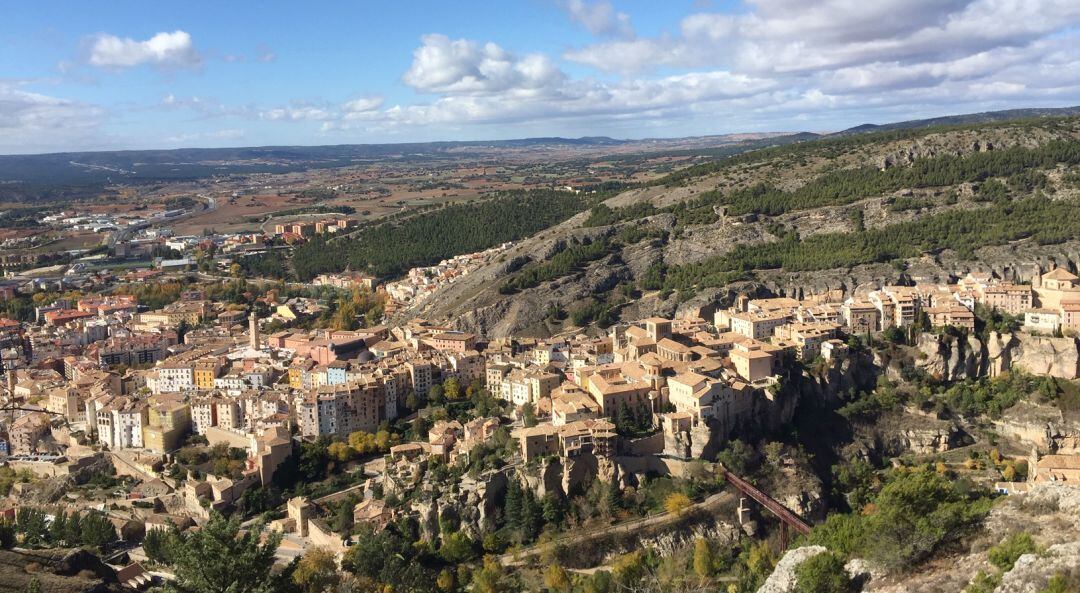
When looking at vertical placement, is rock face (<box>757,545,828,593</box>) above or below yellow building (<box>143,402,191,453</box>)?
above

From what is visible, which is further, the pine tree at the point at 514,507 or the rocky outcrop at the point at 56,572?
the pine tree at the point at 514,507

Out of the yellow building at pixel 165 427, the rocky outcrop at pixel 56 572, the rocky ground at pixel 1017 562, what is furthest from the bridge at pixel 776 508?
the yellow building at pixel 165 427

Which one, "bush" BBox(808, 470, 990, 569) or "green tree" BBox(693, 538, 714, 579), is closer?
"bush" BBox(808, 470, 990, 569)

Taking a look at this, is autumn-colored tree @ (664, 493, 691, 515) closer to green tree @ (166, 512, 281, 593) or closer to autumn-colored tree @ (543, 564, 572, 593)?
autumn-colored tree @ (543, 564, 572, 593)

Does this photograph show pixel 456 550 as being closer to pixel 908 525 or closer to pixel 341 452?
pixel 341 452

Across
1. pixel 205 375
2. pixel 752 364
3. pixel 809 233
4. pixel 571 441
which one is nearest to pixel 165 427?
pixel 205 375

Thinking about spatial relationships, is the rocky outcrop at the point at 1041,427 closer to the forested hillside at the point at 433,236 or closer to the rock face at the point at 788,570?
the rock face at the point at 788,570

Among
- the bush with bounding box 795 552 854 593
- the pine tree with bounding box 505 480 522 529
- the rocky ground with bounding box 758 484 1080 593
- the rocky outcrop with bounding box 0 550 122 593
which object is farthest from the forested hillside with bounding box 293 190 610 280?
the rocky ground with bounding box 758 484 1080 593
